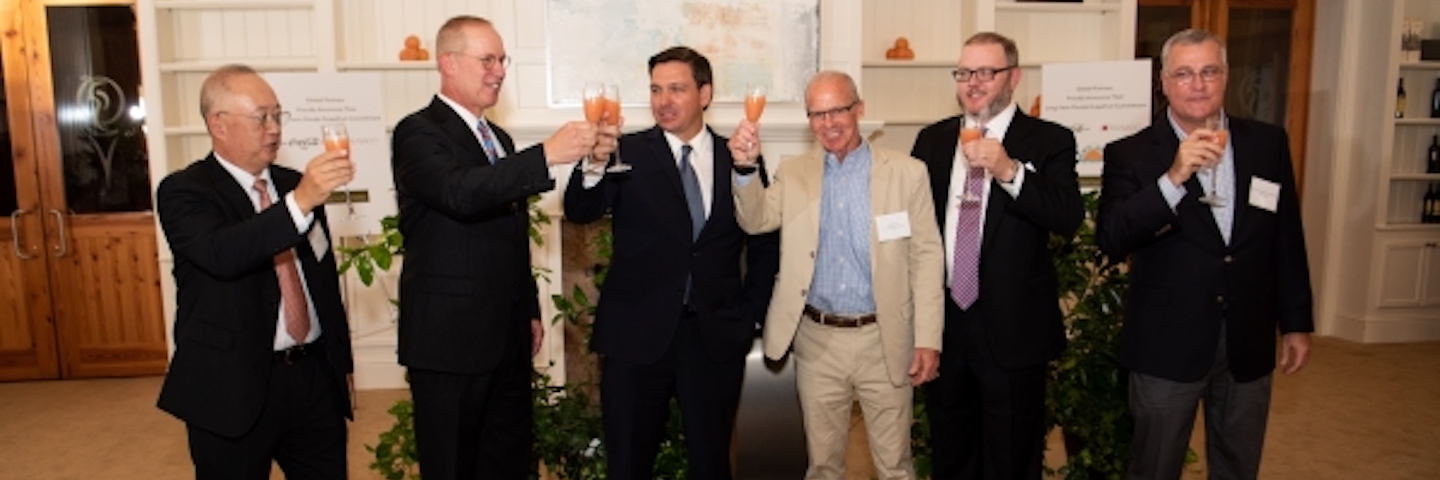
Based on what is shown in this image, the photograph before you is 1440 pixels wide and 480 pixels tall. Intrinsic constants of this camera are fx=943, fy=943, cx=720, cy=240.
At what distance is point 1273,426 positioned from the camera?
4.61 metres

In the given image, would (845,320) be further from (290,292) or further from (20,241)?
(20,241)

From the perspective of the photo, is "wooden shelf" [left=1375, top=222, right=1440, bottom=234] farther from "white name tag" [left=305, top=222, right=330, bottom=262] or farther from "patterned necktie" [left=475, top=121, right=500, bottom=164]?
"white name tag" [left=305, top=222, right=330, bottom=262]

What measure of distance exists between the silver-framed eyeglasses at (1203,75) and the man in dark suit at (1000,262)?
0.36m

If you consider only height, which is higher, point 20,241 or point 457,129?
point 457,129

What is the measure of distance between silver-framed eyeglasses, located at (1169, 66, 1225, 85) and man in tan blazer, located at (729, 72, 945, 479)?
719mm

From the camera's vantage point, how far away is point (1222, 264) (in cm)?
254

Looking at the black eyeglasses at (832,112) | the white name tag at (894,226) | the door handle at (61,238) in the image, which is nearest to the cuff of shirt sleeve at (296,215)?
the black eyeglasses at (832,112)

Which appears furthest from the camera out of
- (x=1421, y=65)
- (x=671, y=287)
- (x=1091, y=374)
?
(x=1421, y=65)

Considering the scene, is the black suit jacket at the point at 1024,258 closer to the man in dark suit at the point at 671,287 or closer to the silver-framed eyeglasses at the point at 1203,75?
the silver-framed eyeglasses at the point at 1203,75

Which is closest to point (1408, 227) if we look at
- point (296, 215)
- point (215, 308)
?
point (296, 215)

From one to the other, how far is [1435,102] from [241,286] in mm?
7297

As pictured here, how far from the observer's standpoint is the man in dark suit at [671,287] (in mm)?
2734

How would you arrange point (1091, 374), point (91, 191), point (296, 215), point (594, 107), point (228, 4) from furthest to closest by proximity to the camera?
point (91, 191), point (228, 4), point (1091, 374), point (594, 107), point (296, 215)

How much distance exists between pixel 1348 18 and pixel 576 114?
5.16m
